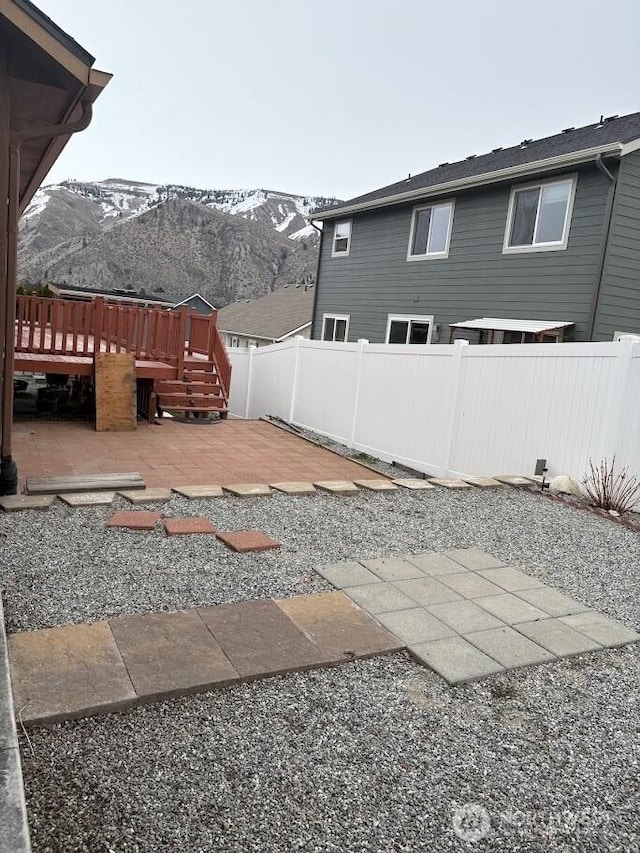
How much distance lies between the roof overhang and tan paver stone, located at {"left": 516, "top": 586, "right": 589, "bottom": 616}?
784 cm

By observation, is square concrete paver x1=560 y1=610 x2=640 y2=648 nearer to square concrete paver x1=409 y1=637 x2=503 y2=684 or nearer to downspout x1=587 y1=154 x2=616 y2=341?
square concrete paver x1=409 y1=637 x2=503 y2=684

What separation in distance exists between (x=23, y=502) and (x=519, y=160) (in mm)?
10218

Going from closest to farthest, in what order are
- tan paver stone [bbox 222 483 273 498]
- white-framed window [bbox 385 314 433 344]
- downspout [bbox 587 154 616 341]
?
1. tan paver stone [bbox 222 483 273 498]
2. downspout [bbox 587 154 616 341]
3. white-framed window [bbox 385 314 433 344]

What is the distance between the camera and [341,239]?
1522 cm

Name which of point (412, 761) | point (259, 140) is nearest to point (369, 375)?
point (412, 761)

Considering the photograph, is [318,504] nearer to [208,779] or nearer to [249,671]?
[249,671]

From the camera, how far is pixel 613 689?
2551 mm

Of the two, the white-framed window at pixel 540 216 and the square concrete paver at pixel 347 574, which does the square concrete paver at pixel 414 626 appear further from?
the white-framed window at pixel 540 216

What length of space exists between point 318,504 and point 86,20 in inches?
334

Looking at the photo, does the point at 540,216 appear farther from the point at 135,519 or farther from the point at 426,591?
the point at 135,519

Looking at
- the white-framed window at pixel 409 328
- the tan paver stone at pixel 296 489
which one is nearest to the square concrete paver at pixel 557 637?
the tan paver stone at pixel 296 489

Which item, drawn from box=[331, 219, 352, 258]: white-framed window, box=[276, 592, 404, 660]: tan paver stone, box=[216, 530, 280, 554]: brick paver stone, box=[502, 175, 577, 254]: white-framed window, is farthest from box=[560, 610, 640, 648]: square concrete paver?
box=[331, 219, 352, 258]: white-framed window

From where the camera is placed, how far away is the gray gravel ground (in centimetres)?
165

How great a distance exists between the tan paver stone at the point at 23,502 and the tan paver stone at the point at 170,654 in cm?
185
